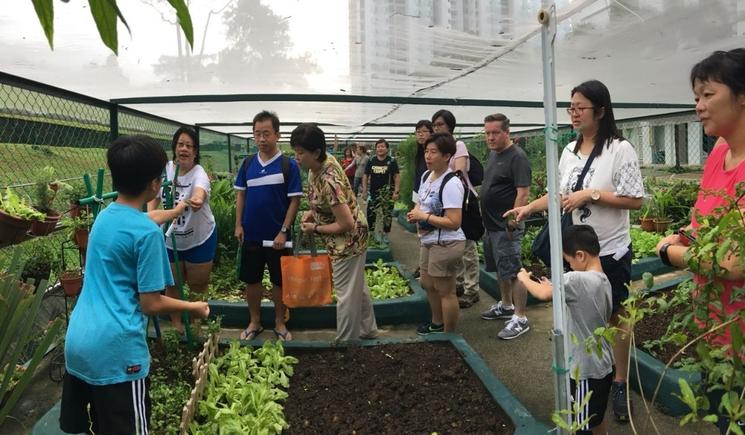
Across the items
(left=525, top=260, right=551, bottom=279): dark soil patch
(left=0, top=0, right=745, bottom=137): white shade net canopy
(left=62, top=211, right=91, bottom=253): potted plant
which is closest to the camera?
(left=0, top=0, right=745, bottom=137): white shade net canopy

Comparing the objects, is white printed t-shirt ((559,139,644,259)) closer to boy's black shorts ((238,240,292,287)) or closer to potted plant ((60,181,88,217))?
boy's black shorts ((238,240,292,287))

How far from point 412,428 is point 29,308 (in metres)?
2.44

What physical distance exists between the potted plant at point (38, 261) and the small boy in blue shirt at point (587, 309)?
149 inches

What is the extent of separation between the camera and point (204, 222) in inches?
161

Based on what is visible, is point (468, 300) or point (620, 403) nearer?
point (620, 403)

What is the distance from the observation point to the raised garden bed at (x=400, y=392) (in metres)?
2.82

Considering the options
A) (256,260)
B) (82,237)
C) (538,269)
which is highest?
(82,237)

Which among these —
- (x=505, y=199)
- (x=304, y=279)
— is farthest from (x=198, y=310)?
(x=505, y=199)

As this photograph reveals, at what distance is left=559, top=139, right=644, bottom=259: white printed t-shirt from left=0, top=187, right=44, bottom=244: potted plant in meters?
3.08

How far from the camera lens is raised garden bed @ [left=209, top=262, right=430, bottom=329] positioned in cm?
489

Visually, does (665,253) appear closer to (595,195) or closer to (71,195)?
(595,195)

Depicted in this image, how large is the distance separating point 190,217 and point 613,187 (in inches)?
120

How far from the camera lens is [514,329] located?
4391mm

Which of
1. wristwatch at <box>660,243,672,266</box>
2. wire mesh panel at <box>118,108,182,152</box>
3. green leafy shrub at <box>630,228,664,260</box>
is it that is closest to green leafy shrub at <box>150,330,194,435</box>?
wristwatch at <box>660,243,672,266</box>
